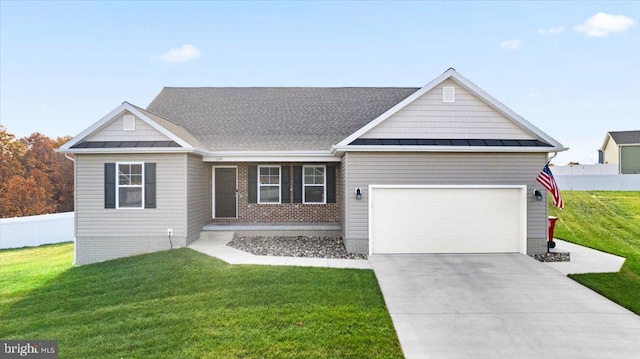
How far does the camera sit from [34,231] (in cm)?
1631

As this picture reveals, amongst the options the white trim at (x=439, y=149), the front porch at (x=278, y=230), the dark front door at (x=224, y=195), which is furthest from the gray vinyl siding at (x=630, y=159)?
the dark front door at (x=224, y=195)

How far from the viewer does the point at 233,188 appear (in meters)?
13.3

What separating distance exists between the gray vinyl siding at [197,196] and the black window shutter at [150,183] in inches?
39.8

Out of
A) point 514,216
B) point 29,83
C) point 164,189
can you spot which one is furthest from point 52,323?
point 29,83

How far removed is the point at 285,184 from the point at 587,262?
387 inches

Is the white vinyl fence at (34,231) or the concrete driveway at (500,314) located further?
the white vinyl fence at (34,231)

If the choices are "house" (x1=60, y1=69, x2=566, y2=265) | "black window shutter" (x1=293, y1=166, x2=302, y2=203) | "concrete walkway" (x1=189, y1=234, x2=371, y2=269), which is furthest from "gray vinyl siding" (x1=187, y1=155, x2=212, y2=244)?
"black window shutter" (x1=293, y1=166, x2=302, y2=203)

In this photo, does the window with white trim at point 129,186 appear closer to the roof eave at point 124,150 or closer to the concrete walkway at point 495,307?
A: the roof eave at point 124,150

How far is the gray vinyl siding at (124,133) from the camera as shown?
10.6m

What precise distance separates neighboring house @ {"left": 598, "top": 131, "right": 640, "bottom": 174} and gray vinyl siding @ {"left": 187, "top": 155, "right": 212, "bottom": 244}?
114 feet

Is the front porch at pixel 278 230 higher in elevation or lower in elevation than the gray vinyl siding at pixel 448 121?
lower

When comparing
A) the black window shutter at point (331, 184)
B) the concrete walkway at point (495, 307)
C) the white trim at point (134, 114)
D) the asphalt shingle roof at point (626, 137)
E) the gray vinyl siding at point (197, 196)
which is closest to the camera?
the concrete walkway at point (495, 307)

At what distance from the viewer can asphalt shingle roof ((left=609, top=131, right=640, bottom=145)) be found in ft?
96.9

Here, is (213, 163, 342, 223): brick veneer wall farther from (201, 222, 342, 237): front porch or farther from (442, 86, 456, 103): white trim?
(442, 86, 456, 103): white trim
